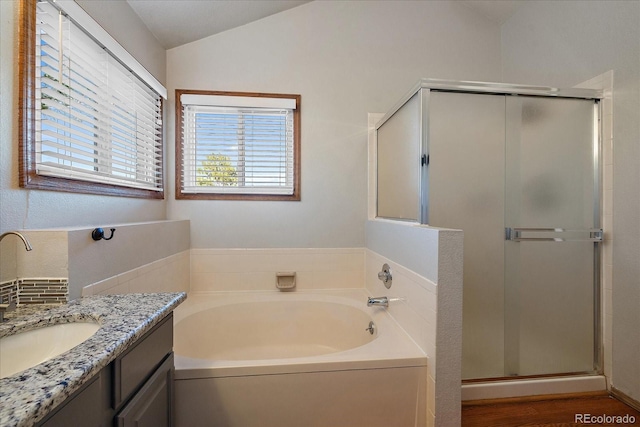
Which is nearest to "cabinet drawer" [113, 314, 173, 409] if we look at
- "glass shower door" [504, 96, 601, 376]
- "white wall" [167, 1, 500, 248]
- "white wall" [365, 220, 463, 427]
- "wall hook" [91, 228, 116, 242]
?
"wall hook" [91, 228, 116, 242]

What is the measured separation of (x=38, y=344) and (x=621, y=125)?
2.82 meters

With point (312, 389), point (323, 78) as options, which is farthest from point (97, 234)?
point (323, 78)

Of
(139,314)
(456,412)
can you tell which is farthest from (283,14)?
(456,412)

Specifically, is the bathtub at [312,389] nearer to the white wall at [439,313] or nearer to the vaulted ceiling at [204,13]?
the white wall at [439,313]

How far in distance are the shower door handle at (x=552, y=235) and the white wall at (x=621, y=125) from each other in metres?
0.10

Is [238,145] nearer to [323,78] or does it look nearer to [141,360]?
[323,78]

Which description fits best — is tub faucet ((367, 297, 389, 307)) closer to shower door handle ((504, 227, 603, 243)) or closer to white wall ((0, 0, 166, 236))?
shower door handle ((504, 227, 603, 243))

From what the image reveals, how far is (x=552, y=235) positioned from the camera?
166cm

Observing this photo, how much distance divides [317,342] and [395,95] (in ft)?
6.72

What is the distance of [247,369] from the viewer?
1177mm

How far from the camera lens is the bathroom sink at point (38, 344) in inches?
28.7

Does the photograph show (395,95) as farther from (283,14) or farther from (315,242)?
(315,242)

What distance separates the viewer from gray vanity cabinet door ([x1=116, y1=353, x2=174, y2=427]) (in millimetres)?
746

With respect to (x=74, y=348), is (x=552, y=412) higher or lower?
lower
